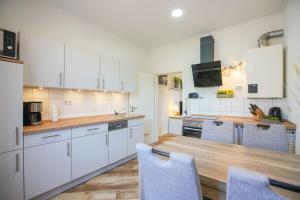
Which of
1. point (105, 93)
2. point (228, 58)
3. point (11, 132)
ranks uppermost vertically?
point (228, 58)

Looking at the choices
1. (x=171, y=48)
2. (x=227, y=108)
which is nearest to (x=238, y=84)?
(x=227, y=108)

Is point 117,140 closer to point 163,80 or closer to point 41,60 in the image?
point 41,60

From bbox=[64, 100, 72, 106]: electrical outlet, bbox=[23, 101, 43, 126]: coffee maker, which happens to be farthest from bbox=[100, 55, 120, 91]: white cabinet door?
bbox=[23, 101, 43, 126]: coffee maker

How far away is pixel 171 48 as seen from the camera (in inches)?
159

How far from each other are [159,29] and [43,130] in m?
2.75

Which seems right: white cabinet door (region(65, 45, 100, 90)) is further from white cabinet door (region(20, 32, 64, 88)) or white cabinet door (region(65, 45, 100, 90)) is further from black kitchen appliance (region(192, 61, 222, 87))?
black kitchen appliance (region(192, 61, 222, 87))

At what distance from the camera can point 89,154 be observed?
2305 millimetres

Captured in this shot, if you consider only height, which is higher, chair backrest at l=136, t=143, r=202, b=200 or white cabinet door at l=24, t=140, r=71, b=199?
chair backrest at l=136, t=143, r=202, b=200

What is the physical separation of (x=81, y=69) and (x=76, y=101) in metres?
0.64

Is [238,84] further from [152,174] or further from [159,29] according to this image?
[152,174]

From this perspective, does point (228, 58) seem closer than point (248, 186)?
No

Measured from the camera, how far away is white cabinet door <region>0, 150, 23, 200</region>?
4.93 ft

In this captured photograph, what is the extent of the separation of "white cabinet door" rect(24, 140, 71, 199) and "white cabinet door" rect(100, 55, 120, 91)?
1.25m

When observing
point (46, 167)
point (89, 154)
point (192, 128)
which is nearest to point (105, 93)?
point (89, 154)
